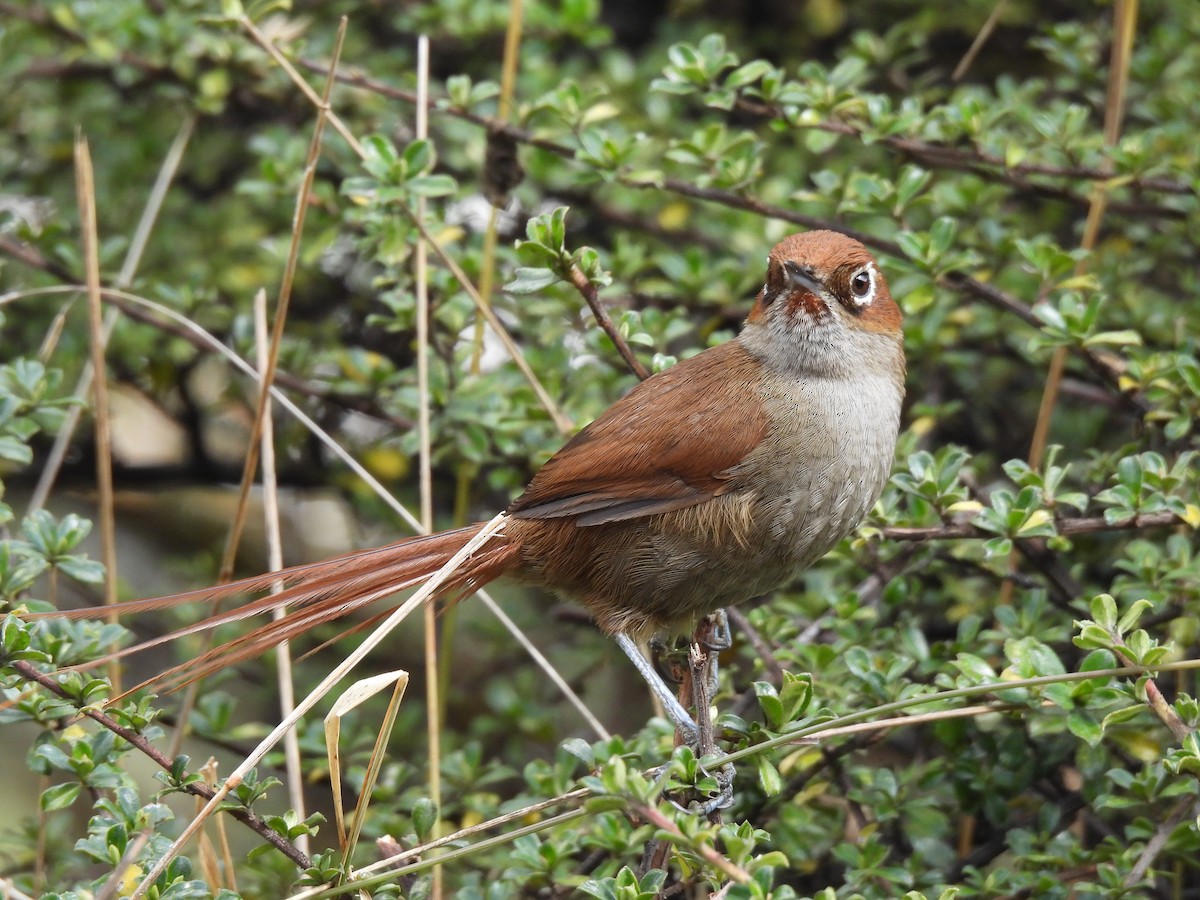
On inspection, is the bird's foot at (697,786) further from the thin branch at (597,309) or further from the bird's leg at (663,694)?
the thin branch at (597,309)

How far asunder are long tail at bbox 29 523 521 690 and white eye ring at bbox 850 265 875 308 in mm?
874

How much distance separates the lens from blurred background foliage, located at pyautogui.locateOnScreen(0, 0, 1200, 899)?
2.45m

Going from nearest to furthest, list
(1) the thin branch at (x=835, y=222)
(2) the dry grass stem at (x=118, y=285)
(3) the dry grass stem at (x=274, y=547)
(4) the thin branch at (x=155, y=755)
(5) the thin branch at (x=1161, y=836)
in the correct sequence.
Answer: (4) the thin branch at (x=155, y=755) → (5) the thin branch at (x=1161, y=836) → (3) the dry grass stem at (x=274, y=547) → (1) the thin branch at (x=835, y=222) → (2) the dry grass stem at (x=118, y=285)

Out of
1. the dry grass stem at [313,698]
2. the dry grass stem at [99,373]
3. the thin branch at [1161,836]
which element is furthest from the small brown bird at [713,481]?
the thin branch at [1161,836]

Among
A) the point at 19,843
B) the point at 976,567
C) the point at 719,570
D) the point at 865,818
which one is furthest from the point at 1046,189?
the point at 19,843

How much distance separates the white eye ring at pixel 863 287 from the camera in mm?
2785

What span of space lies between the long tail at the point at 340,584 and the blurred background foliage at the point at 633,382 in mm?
196

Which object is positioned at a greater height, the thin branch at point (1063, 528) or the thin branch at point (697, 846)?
the thin branch at point (1063, 528)

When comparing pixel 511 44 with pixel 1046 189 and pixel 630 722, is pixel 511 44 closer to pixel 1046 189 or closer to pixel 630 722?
pixel 1046 189

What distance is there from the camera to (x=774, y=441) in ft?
8.63

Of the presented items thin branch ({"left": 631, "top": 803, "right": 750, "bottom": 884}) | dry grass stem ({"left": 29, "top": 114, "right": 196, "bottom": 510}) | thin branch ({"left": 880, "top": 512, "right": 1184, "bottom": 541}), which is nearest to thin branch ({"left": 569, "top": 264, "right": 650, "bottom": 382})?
thin branch ({"left": 880, "top": 512, "right": 1184, "bottom": 541})

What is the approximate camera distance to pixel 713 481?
2.63m

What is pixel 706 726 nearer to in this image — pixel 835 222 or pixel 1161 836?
pixel 1161 836

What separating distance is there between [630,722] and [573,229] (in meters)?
1.59
